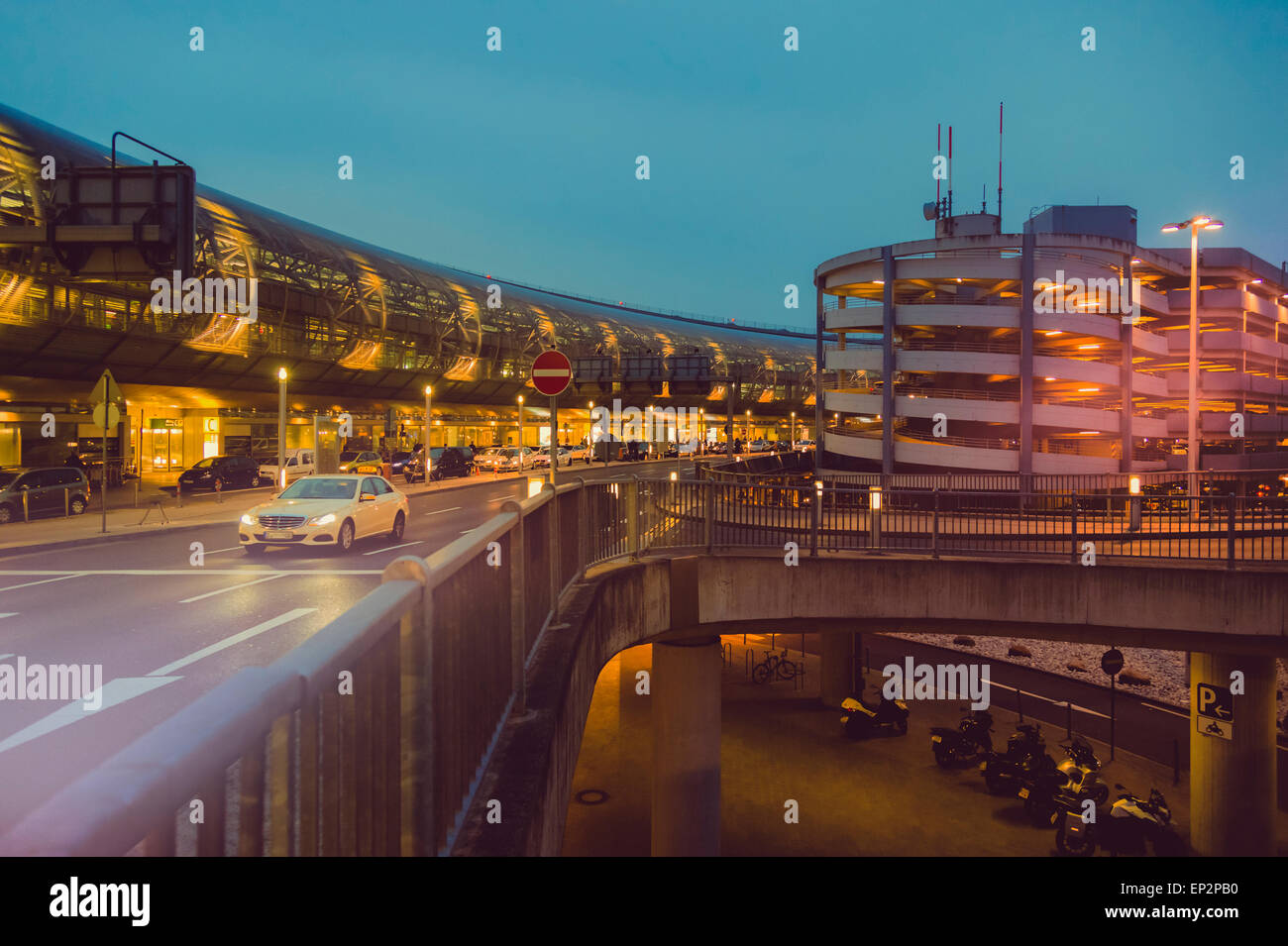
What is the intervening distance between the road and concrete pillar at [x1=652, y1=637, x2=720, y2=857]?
5.26 metres

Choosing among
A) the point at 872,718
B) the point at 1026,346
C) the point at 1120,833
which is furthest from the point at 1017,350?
the point at 1120,833

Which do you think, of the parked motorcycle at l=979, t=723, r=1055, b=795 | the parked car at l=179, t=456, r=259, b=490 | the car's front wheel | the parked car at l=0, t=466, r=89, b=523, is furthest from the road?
the parked car at l=179, t=456, r=259, b=490

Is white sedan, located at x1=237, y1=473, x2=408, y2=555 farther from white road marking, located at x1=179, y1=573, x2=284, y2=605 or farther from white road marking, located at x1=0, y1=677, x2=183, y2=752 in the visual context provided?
white road marking, located at x1=0, y1=677, x2=183, y2=752

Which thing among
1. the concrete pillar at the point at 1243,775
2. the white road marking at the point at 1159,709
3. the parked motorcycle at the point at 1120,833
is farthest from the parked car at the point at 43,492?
the white road marking at the point at 1159,709

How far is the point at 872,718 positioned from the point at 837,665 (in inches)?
127

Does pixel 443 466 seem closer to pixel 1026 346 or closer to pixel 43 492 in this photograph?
pixel 43 492

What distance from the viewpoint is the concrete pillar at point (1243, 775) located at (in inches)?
675

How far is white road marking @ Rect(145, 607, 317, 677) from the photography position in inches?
336

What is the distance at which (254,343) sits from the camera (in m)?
50.7

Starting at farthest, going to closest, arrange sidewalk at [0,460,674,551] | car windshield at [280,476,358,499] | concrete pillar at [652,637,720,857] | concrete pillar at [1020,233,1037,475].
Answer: concrete pillar at [1020,233,1037,475]
sidewalk at [0,460,674,551]
car windshield at [280,476,358,499]
concrete pillar at [652,637,720,857]

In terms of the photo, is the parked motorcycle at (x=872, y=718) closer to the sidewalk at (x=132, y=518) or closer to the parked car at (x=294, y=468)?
the sidewalk at (x=132, y=518)

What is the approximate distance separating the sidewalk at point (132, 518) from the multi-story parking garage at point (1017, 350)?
71.3 feet

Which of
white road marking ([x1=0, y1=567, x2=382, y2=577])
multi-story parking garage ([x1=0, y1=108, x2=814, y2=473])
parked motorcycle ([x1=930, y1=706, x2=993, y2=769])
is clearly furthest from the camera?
multi-story parking garage ([x1=0, y1=108, x2=814, y2=473])
